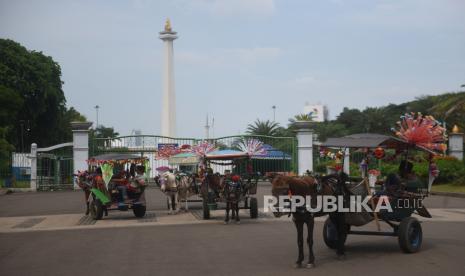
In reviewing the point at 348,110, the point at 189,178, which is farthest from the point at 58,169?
the point at 348,110

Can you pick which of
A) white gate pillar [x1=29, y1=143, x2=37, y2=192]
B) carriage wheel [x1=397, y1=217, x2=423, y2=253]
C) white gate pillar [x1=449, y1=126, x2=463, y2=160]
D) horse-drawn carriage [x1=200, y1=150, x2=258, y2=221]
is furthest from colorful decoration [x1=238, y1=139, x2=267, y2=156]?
white gate pillar [x1=449, y1=126, x2=463, y2=160]

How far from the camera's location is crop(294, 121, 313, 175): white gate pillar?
106ft

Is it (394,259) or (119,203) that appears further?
(119,203)

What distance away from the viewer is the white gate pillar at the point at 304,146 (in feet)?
106

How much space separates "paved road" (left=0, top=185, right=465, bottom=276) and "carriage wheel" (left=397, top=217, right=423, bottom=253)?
17cm

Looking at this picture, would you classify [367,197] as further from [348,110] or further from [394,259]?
[348,110]

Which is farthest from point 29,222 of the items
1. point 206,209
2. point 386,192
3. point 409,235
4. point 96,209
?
point 409,235

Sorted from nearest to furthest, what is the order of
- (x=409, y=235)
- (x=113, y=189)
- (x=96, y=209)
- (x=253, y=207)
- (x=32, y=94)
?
(x=409, y=235) → (x=253, y=207) → (x=96, y=209) → (x=113, y=189) → (x=32, y=94)

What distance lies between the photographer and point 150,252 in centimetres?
1223

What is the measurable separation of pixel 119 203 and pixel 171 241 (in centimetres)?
597

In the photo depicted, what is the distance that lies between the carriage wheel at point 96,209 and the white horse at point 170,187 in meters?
2.43

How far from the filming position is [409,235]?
11.5 m

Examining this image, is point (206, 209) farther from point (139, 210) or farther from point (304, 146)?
point (304, 146)

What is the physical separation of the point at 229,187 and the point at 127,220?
12.5 feet
